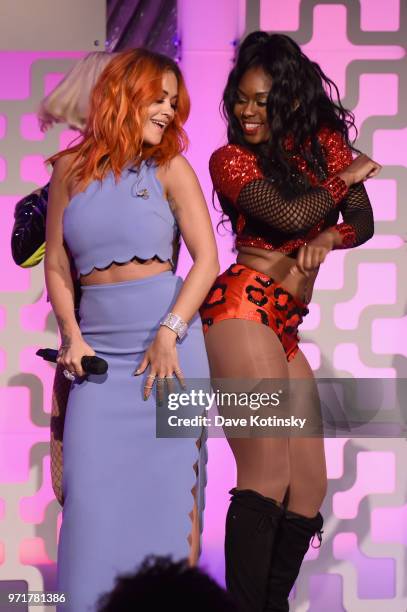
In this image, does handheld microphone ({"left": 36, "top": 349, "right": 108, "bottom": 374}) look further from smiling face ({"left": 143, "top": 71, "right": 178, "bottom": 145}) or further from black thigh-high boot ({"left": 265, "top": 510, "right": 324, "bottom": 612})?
black thigh-high boot ({"left": 265, "top": 510, "right": 324, "bottom": 612})

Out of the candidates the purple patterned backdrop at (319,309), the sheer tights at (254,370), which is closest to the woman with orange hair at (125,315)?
the sheer tights at (254,370)

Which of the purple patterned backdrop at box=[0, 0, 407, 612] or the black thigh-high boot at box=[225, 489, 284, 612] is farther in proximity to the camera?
the purple patterned backdrop at box=[0, 0, 407, 612]

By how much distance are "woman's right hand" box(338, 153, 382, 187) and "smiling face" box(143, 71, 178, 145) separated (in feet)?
1.49

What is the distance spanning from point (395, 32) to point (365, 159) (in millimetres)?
860

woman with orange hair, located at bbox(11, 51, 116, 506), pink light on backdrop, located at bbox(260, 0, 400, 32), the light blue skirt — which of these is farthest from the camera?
pink light on backdrop, located at bbox(260, 0, 400, 32)

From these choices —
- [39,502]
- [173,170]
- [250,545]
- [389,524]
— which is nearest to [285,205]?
[173,170]

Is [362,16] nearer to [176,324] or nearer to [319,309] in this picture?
[319,309]

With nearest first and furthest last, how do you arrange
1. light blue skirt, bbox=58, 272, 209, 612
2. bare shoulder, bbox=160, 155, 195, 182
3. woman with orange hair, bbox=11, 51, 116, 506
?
light blue skirt, bbox=58, 272, 209, 612
bare shoulder, bbox=160, 155, 195, 182
woman with orange hair, bbox=11, 51, 116, 506

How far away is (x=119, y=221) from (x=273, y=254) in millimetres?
443

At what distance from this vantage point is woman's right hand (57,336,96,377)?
239 cm

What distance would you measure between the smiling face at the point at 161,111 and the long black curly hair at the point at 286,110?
24 centimetres

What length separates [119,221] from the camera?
7.85ft

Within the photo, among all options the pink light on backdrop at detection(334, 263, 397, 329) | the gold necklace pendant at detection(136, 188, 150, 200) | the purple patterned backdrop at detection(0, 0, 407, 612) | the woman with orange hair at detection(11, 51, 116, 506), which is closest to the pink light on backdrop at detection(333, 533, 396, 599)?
the purple patterned backdrop at detection(0, 0, 407, 612)

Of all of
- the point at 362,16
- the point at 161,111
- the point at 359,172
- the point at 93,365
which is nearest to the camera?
the point at 93,365
